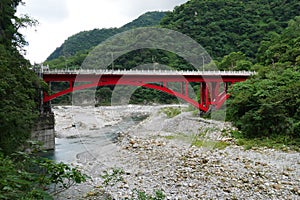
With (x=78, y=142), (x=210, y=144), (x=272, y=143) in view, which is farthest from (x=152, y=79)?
(x=272, y=143)

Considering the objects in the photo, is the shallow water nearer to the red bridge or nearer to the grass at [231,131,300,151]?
the red bridge

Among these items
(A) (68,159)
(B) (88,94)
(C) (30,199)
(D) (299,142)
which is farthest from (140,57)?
(C) (30,199)

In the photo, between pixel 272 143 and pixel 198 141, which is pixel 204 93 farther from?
pixel 272 143

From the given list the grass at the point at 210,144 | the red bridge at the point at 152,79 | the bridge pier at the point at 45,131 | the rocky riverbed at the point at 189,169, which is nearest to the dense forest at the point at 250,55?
the grass at the point at 210,144

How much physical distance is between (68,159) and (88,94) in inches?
1542

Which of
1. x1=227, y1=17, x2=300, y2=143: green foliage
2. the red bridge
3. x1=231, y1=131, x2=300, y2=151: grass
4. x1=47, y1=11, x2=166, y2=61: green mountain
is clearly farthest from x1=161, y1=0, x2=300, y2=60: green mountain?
x1=231, y1=131, x2=300, y2=151: grass

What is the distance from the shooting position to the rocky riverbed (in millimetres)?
8844

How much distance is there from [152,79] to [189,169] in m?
13.0

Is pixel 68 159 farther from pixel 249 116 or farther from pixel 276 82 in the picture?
pixel 276 82

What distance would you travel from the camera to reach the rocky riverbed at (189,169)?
8.84 m

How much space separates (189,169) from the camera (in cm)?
1106

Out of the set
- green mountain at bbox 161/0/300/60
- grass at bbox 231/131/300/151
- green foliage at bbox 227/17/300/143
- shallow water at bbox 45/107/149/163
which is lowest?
shallow water at bbox 45/107/149/163

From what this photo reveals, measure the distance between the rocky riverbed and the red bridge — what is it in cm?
518

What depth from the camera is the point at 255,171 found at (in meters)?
10.0
